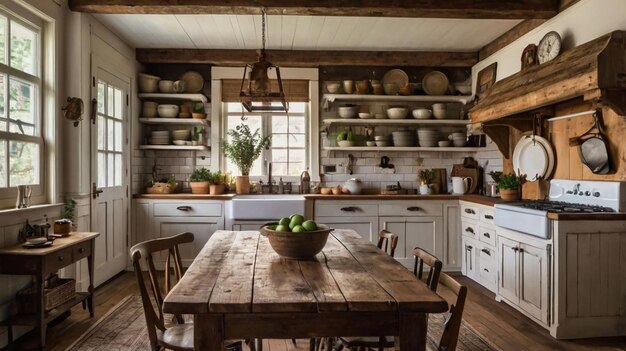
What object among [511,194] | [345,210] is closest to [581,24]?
[511,194]

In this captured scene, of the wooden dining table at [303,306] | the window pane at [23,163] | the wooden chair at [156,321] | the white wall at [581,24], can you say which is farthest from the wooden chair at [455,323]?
the window pane at [23,163]

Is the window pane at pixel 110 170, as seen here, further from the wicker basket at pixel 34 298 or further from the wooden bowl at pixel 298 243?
the wooden bowl at pixel 298 243

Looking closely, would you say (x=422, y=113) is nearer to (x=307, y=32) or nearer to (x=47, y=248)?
(x=307, y=32)

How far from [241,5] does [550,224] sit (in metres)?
3.03

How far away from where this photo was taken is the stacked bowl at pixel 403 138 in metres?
5.66

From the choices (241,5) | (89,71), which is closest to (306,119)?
(241,5)

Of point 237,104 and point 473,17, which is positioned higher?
point 473,17

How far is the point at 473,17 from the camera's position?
404cm

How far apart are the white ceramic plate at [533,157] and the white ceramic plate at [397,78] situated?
69.9 inches

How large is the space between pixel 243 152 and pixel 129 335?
9.29 ft

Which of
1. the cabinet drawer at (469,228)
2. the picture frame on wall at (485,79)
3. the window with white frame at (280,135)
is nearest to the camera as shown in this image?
the cabinet drawer at (469,228)

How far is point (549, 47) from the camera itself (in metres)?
4.00

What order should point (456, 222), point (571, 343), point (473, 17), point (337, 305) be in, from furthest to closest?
point (456, 222)
point (473, 17)
point (571, 343)
point (337, 305)

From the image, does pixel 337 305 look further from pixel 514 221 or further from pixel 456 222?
pixel 456 222
